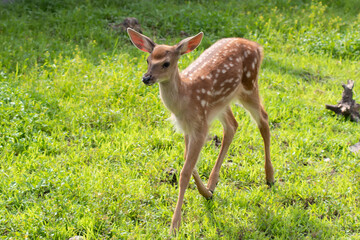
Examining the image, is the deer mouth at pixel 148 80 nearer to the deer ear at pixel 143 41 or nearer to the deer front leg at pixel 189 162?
the deer ear at pixel 143 41

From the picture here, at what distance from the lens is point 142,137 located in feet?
19.9

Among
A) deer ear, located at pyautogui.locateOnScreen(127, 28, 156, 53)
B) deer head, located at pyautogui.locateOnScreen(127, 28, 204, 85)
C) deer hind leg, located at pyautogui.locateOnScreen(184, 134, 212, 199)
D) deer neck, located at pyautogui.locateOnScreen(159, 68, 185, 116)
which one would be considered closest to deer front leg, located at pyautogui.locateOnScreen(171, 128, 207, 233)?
deer hind leg, located at pyautogui.locateOnScreen(184, 134, 212, 199)

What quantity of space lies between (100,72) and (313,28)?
4.92m

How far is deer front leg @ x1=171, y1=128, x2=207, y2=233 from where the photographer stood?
15.2 ft

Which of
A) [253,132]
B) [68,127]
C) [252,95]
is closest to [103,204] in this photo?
[68,127]

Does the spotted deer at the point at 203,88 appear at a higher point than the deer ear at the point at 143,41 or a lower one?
lower

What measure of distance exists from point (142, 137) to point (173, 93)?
1478 mm

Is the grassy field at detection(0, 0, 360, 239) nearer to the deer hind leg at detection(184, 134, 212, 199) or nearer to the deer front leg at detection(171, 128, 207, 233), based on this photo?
the deer hind leg at detection(184, 134, 212, 199)

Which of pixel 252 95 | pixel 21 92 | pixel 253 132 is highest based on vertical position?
pixel 252 95

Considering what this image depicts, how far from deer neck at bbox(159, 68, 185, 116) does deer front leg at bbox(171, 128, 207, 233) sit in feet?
1.07

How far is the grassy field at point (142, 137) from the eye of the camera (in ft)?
15.5

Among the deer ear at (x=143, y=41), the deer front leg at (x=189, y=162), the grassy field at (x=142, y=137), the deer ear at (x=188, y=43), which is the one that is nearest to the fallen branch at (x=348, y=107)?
the grassy field at (x=142, y=137)

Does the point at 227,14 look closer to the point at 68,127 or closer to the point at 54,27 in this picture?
the point at 54,27

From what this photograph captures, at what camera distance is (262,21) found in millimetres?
9875
